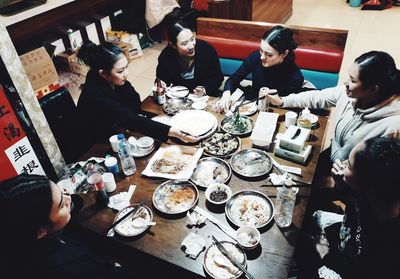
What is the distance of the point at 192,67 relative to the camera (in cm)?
323

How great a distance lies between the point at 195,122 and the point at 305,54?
1558 mm

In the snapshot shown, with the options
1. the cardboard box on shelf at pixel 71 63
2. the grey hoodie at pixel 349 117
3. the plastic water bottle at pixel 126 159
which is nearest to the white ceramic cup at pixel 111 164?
the plastic water bottle at pixel 126 159

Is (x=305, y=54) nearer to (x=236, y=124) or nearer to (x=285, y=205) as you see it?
(x=236, y=124)

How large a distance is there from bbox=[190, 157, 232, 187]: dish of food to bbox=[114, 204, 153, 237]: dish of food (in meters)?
0.37

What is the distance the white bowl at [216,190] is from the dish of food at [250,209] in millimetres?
30

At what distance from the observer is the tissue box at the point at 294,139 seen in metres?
2.00

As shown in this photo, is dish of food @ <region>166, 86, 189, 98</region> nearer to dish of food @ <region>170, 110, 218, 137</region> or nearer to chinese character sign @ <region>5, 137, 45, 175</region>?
dish of food @ <region>170, 110, 218, 137</region>

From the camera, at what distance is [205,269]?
152 cm

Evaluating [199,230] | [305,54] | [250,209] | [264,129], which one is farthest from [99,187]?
[305,54]

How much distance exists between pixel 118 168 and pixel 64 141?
0.86 metres

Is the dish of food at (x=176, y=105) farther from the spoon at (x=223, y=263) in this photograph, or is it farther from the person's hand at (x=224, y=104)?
the spoon at (x=223, y=263)

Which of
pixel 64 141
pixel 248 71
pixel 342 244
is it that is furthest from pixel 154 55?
pixel 342 244

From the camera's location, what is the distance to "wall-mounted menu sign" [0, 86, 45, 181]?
204cm

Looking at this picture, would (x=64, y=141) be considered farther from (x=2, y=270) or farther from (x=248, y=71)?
(x=248, y=71)
